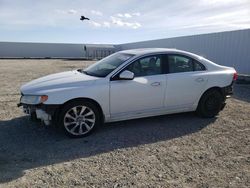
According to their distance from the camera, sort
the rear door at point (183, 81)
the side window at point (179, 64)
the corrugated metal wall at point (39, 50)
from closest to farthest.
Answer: the rear door at point (183, 81), the side window at point (179, 64), the corrugated metal wall at point (39, 50)

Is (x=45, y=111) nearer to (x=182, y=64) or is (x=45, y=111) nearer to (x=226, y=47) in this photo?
(x=182, y=64)

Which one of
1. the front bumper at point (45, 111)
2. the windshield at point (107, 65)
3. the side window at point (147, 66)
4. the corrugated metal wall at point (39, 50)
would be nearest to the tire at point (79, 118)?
the front bumper at point (45, 111)

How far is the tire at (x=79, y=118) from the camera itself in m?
5.03

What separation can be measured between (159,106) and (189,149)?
1.36 metres

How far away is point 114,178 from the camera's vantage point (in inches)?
146

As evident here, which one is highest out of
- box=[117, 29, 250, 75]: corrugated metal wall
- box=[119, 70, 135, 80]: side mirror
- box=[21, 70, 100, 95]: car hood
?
box=[117, 29, 250, 75]: corrugated metal wall

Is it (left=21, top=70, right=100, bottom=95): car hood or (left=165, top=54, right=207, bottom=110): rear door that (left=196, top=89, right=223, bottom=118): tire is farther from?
(left=21, top=70, right=100, bottom=95): car hood

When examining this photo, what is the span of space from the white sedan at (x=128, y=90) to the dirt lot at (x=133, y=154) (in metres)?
0.34

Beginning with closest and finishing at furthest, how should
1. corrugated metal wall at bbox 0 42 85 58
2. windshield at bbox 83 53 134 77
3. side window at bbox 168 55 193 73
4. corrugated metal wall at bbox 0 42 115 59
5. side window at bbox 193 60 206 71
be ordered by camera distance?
1. windshield at bbox 83 53 134 77
2. side window at bbox 168 55 193 73
3. side window at bbox 193 60 206 71
4. corrugated metal wall at bbox 0 42 85 58
5. corrugated metal wall at bbox 0 42 115 59

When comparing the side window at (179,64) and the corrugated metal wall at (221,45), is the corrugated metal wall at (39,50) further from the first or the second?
the side window at (179,64)

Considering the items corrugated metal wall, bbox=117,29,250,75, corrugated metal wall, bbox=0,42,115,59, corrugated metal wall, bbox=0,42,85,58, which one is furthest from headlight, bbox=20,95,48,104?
corrugated metal wall, bbox=0,42,85,58

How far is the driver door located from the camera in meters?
5.34

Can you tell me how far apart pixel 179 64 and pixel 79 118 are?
2.48 m

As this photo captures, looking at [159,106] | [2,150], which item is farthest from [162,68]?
[2,150]
